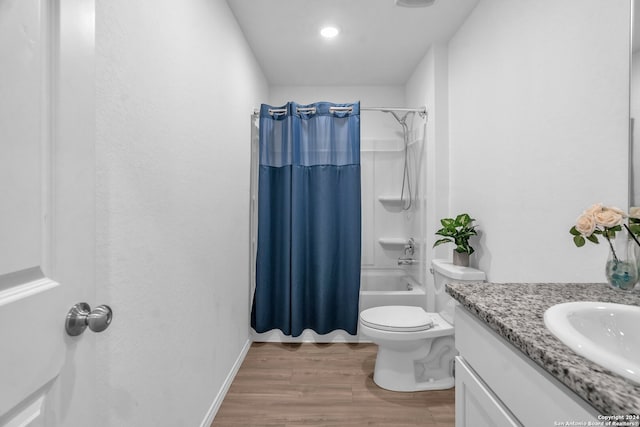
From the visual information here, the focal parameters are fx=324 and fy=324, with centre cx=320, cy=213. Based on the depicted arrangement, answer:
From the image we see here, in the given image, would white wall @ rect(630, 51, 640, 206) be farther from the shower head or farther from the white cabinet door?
the shower head

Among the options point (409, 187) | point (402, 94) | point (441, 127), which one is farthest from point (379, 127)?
point (441, 127)

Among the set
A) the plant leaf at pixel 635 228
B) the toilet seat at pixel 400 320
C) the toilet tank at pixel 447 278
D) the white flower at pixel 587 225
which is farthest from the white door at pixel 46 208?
the toilet tank at pixel 447 278

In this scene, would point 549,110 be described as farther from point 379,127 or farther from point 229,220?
point 379,127

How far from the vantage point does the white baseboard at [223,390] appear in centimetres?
170

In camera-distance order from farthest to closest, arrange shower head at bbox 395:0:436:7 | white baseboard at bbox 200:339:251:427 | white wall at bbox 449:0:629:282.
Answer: shower head at bbox 395:0:436:7, white baseboard at bbox 200:339:251:427, white wall at bbox 449:0:629:282

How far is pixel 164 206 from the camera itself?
1229 millimetres

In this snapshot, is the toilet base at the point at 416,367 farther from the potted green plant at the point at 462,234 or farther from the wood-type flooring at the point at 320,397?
the potted green plant at the point at 462,234

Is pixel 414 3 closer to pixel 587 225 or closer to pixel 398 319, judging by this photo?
pixel 587 225

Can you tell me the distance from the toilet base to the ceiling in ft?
7.16

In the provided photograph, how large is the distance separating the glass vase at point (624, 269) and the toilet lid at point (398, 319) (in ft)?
3.81

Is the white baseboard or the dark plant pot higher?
the dark plant pot

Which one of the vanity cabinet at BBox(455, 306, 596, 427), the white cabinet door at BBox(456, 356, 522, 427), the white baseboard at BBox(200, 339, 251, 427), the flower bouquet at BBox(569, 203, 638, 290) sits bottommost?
the white baseboard at BBox(200, 339, 251, 427)

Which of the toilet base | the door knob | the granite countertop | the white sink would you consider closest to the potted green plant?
the toilet base

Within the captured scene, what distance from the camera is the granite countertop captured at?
1.58 feet
